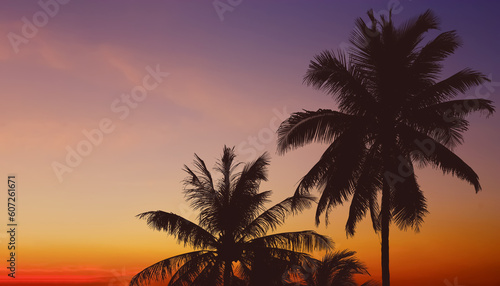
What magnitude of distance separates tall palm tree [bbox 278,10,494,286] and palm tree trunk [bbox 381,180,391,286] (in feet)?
0.11

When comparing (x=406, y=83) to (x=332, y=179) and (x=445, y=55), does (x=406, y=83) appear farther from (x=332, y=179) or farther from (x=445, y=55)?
(x=332, y=179)

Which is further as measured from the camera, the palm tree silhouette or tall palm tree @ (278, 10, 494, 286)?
the palm tree silhouette

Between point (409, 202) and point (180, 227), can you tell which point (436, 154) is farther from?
point (180, 227)

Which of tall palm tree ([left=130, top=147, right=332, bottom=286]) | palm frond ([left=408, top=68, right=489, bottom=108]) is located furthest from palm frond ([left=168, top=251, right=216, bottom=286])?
palm frond ([left=408, top=68, right=489, bottom=108])

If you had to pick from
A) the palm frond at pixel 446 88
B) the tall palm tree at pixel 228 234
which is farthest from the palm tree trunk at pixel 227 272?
the palm frond at pixel 446 88

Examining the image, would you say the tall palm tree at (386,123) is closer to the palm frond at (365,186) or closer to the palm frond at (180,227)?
the palm frond at (365,186)

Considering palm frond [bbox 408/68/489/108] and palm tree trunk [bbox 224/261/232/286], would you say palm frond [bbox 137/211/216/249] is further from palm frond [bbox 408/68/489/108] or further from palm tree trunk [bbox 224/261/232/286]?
palm frond [bbox 408/68/489/108]

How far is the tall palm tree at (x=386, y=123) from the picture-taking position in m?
19.8

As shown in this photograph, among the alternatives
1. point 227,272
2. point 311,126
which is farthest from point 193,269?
point 311,126

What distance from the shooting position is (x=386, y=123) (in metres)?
20.3

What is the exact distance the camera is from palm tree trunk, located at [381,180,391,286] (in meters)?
19.2

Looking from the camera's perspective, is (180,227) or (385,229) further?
(180,227)

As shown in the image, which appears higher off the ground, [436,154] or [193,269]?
[436,154]

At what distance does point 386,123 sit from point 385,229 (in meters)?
3.85
